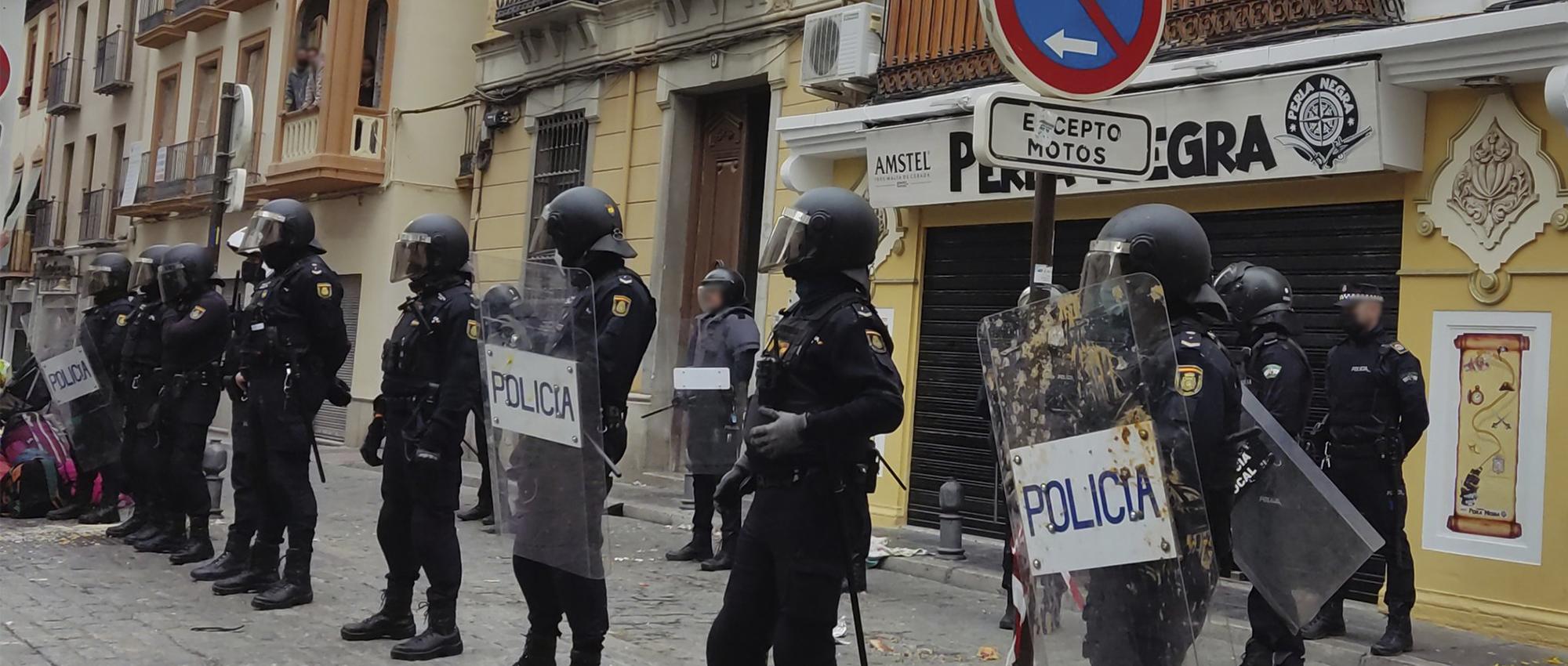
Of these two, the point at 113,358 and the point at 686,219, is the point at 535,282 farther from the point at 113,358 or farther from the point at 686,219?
the point at 686,219

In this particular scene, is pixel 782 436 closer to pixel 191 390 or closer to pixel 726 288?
pixel 191 390

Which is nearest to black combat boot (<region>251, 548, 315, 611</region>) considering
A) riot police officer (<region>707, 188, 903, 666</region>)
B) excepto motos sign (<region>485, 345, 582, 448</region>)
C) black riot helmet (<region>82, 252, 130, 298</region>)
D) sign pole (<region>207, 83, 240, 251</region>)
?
excepto motos sign (<region>485, 345, 582, 448</region>)

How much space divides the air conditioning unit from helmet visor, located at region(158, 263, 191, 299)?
5990mm

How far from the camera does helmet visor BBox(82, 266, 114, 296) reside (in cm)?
1064

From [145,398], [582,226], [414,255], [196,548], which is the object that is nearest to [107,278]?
[145,398]

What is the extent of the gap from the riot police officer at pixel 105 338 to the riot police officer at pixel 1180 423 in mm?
8095

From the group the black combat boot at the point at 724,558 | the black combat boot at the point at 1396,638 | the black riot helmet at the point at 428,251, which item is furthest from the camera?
the black combat boot at the point at 724,558

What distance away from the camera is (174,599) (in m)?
7.59

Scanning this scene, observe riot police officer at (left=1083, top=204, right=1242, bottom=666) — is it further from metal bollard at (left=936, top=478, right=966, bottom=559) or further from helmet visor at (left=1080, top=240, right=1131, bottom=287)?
metal bollard at (left=936, top=478, right=966, bottom=559)

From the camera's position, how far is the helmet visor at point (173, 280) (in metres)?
9.10

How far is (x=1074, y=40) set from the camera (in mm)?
4816

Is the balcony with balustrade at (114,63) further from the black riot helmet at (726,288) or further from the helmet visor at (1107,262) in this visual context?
the helmet visor at (1107,262)

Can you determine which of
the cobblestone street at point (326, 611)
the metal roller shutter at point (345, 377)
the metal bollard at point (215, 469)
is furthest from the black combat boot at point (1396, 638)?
the metal roller shutter at point (345, 377)

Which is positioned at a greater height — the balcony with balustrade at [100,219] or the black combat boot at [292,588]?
the balcony with balustrade at [100,219]
